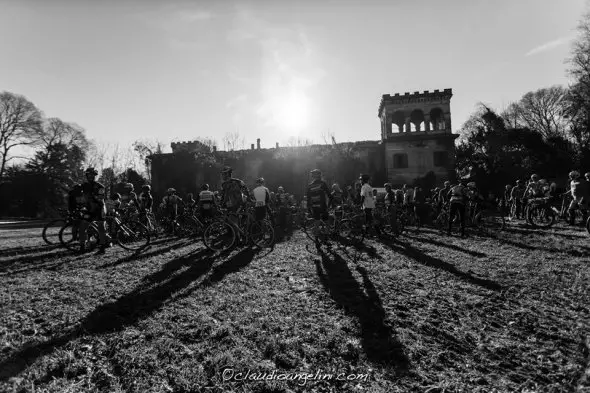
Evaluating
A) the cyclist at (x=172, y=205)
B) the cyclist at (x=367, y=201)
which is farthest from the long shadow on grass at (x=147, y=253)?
the cyclist at (x=367, y=201)

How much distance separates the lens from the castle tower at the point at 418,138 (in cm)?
3459

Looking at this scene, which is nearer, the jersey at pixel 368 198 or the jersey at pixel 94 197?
the jersey at pixel 94 197

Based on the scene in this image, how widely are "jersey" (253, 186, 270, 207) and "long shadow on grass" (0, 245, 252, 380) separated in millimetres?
2531

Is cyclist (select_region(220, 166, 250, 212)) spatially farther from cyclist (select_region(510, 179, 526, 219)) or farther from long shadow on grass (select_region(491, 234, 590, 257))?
cyclist (select_region(510, 179, 526, 219))

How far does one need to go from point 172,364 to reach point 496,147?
42.2m

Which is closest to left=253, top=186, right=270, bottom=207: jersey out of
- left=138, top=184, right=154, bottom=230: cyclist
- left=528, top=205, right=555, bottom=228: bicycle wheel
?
left=138, top=184, right=154, bottom=230: cyclist

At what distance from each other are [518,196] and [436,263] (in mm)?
12255

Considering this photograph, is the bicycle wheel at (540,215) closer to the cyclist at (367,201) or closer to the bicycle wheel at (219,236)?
the cyclist at (367,201)

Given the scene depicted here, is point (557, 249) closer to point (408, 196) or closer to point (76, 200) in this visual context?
point (408, 196)

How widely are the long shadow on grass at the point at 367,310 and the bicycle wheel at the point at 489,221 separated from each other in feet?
26.9

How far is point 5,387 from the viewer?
7.66 ft

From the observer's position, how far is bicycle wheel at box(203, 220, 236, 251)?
26.9 feet

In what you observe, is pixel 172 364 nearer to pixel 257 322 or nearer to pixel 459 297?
pixel 257 322

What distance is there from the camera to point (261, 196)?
9039mm
